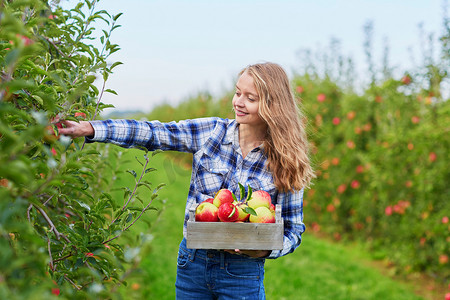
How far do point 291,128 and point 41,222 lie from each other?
112 cm

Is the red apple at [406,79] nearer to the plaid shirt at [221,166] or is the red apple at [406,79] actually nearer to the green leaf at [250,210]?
the plaid shirt at [221,166]

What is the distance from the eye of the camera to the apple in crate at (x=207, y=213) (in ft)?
6.07

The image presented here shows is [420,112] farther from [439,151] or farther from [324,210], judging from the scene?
[324,210]

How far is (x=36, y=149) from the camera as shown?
135 centimetres

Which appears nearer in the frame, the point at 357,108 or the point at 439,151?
the point at 439,151

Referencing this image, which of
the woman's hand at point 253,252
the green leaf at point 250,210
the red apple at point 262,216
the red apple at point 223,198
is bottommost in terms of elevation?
the woman's hand at point 253,252

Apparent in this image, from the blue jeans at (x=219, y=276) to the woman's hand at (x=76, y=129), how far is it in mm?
701

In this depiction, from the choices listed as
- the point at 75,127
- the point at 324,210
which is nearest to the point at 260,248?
the point at 75,127

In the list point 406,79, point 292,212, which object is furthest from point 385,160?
point 292,212

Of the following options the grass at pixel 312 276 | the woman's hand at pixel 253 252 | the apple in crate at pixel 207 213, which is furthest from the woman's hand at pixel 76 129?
the grass at pixel 312 276

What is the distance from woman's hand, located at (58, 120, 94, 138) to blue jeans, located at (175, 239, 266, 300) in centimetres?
70

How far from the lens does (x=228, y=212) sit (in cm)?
180

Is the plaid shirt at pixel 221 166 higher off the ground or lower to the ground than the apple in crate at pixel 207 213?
higher

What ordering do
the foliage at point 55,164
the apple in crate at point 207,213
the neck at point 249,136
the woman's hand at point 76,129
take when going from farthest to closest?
1. the neck at point 249,136
2. the apple in crate at point 207,213
3. the woman's hand at point 76,129
4. the foliage at point 55,164
